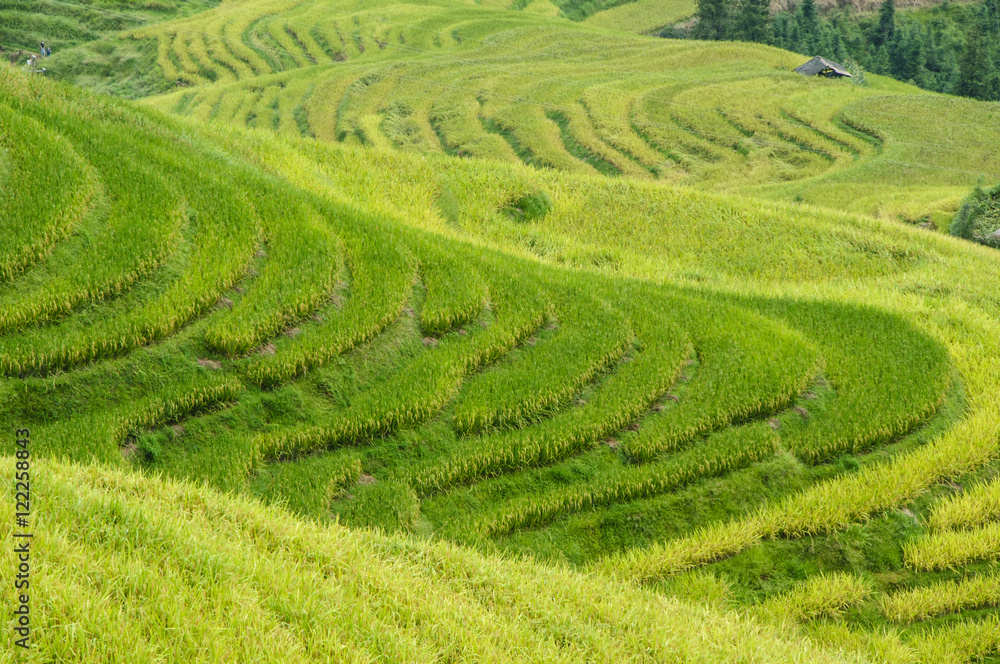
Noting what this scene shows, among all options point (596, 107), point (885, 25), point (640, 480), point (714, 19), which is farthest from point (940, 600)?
point (885, 25)

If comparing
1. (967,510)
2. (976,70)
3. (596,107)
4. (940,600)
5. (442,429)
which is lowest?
(940,600)

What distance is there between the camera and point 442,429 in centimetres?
924

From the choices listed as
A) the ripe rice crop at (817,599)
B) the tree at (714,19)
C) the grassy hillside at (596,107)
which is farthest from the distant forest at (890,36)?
the ripe rice crop at (817,599)

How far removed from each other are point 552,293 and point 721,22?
257 feet

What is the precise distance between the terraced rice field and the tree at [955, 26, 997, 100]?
70283 mm

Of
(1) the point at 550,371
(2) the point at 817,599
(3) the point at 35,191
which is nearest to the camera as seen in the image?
(2) the point at 817,599

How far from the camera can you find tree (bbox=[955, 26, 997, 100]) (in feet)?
235

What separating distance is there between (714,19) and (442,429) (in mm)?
82654

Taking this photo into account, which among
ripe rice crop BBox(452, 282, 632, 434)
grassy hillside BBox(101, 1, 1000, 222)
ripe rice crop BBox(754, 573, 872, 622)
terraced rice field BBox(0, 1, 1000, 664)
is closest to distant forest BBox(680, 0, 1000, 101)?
grassy hillside BBox(101, 1, 1000, 222)

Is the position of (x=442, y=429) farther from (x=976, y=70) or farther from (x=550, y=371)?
(x=976, y=70)

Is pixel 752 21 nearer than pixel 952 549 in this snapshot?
No

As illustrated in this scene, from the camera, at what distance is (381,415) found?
909 centimetres

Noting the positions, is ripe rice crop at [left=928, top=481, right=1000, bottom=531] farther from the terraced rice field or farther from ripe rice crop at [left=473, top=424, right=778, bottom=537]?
ripe rice crop at [left=473, top=424, right=778, bottom=537]

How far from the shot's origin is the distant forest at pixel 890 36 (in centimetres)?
7350
